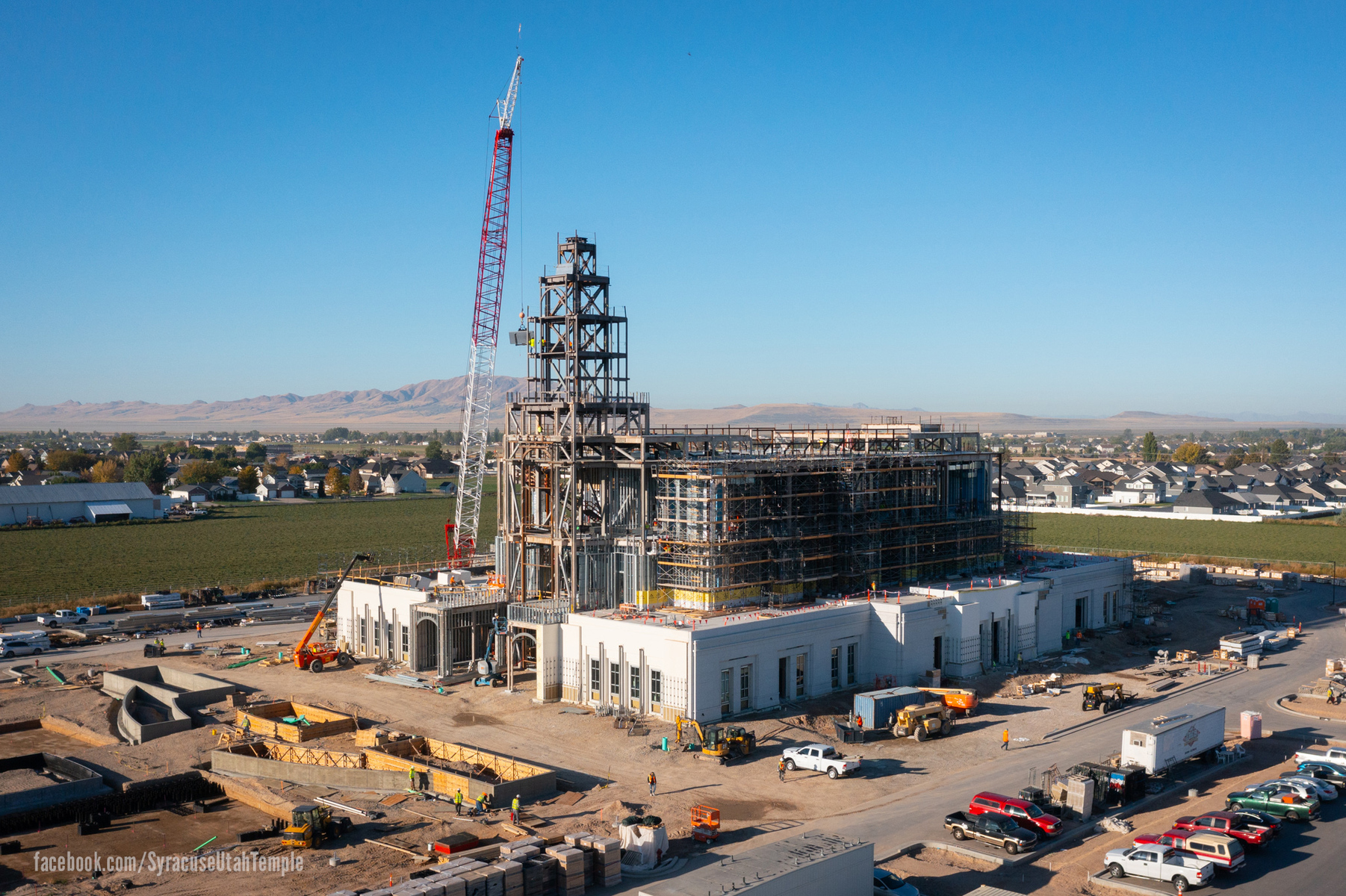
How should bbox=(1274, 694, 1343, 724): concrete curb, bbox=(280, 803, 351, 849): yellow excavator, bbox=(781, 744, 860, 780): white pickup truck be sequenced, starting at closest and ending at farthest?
bbox=(280, 803, 351, 849): yellow excavator
bbox=(781, 744, 860, 780): white pickup truck
bbox=(1274, 694, 1343, 724): concrete curb

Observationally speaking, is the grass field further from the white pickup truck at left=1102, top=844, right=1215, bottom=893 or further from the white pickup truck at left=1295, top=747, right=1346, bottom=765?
the white pickup truck at left=1102, top=844, right=1215, bottom=893

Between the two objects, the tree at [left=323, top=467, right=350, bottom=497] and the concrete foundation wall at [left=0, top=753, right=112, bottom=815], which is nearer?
the concrete foundation wall at [left=0, top=753, right=112, bottom=815]

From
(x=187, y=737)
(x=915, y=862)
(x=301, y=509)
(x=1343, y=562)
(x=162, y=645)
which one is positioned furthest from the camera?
(x=301, y=509)

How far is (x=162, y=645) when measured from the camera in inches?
2328

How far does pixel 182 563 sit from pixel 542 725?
67.4 metres

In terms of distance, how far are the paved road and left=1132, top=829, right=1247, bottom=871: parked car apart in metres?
0.54

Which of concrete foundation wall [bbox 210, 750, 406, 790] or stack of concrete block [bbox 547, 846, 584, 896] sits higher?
stack of concrete block [bbox 547, 846, 584, 896]

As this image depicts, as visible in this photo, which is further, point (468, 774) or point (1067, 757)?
point (1067, 757)

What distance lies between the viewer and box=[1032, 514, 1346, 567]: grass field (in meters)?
102

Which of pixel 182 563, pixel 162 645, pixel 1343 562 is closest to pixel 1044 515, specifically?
pixel 1343 562

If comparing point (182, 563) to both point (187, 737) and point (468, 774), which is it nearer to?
point (187, 737)

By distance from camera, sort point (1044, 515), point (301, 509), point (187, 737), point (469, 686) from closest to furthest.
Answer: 1. point (187, 737)
2. point (469, 686)
3. point (1044, 515)
4. point (301, 509)

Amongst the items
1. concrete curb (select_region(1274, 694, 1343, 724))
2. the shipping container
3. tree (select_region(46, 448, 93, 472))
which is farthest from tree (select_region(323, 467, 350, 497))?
the shipping container

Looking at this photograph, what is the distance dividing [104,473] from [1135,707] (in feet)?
592
